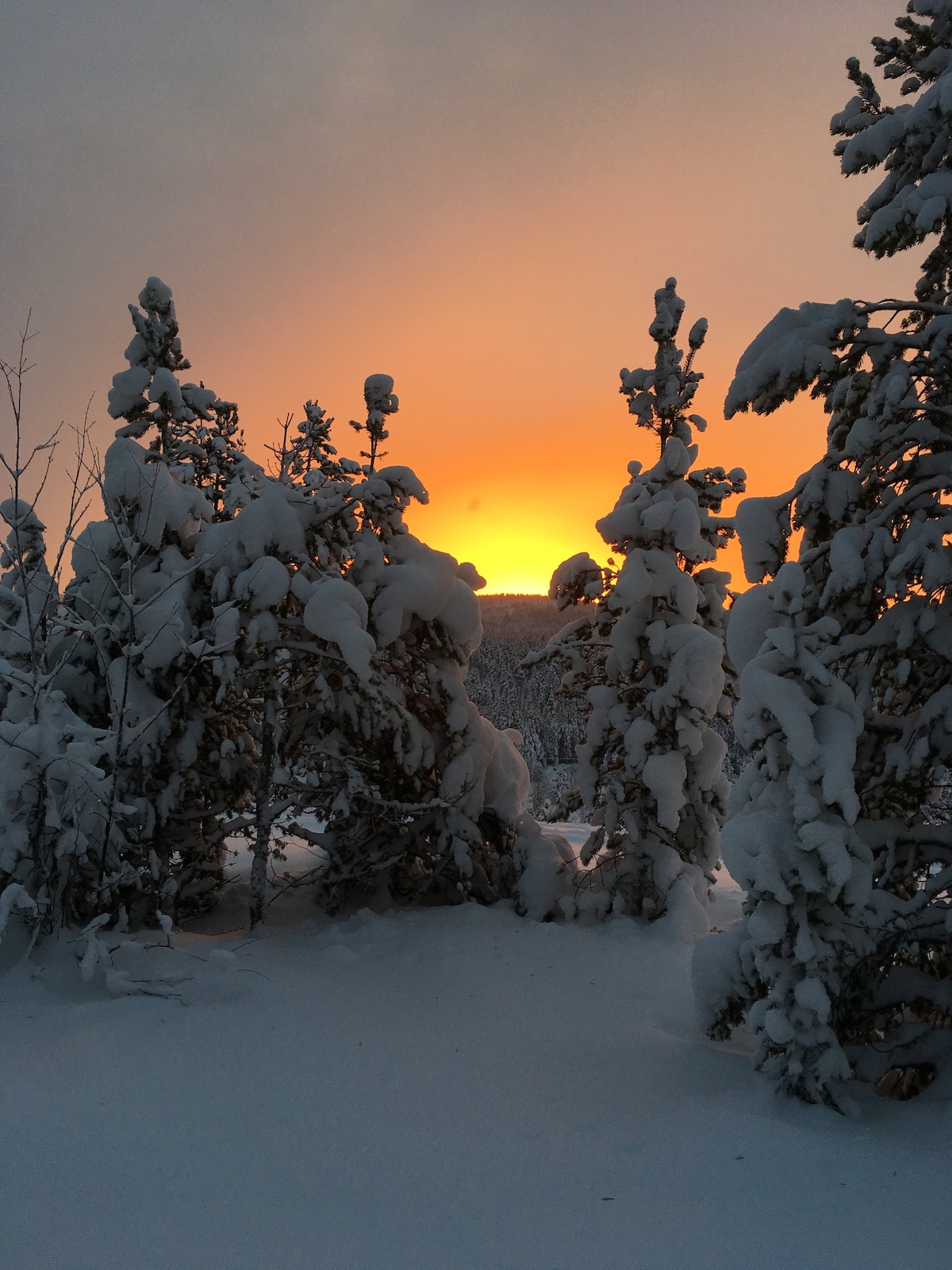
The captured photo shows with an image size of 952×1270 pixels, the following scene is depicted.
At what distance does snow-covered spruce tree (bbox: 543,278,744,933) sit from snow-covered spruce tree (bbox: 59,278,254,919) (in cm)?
490

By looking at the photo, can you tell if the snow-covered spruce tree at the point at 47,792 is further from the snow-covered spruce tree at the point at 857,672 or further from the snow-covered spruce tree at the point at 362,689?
the snow-covered spruce tree at the point at 857,672

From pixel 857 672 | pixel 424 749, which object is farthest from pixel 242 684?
pixel 857 672

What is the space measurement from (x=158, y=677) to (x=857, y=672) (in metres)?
7.65

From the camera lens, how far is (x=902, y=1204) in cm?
399

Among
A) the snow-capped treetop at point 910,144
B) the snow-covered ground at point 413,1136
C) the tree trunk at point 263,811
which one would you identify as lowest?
the snow-covered ground at point 413,1136

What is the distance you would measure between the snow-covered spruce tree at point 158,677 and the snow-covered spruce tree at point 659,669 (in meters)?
4.90

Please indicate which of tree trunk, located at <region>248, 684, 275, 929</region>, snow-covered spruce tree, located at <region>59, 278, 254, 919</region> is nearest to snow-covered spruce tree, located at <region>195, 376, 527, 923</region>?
tree trunk, located at <region>248, 684, 275, 929</region>

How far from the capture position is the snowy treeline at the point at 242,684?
820 centimetres

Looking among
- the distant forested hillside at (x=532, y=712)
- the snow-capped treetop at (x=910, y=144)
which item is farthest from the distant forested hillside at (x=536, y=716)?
the snow-capped treetop at (x=910, y=144)

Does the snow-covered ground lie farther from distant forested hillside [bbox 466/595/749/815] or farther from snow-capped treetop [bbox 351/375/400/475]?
distant forested hillside [bbox 466/595/749/815]

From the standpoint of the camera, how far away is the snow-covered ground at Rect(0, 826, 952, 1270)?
379 centimetres

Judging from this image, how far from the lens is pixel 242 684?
9.28 m

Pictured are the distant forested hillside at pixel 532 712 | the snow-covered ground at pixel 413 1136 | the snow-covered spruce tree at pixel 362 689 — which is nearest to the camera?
the snow-covered ground at pixel 413 1136

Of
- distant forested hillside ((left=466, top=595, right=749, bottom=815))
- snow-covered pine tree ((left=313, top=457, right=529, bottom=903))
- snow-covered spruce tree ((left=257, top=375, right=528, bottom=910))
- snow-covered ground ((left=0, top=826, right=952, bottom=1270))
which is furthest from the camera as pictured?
distant forested hillside ((left=466, top=595, right=749, bottom=815))
